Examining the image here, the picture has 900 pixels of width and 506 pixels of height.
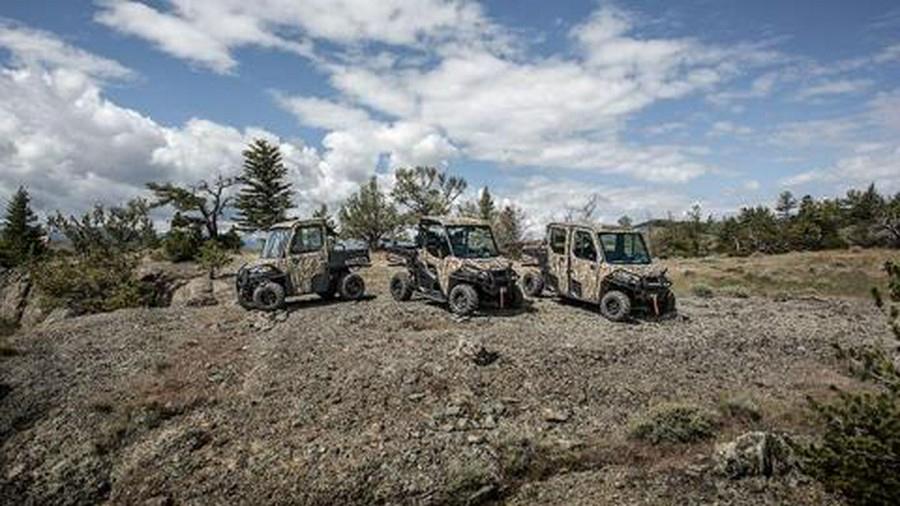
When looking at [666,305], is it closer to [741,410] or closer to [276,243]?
[741,410]

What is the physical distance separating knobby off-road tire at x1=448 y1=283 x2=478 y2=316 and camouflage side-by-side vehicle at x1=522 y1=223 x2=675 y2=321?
3189mm

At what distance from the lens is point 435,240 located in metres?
17.3

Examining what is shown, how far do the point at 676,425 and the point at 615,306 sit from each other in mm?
6635

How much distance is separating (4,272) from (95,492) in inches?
1942

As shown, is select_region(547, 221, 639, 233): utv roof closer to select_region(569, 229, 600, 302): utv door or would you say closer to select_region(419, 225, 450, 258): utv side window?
select_region(569, 229, 600, 302): utv door

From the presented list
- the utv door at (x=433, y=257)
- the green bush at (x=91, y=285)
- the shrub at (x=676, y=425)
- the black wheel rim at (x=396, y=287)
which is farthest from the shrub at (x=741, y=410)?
the green bush at (x=91, y=285)

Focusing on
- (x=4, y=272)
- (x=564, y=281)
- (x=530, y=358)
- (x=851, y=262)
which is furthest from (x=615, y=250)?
(x=4, y=272)

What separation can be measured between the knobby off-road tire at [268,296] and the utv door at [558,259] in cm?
812

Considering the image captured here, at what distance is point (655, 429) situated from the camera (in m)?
9.78

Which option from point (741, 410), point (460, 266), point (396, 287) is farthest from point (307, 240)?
point (741, 410)

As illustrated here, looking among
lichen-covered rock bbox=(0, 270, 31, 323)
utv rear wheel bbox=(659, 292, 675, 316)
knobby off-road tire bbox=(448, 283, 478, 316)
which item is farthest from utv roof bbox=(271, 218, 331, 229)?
lichen-covered rock bbox=(0, 270, 31, 323)

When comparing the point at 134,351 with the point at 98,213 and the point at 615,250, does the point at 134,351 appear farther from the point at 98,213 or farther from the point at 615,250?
the point at 98,213

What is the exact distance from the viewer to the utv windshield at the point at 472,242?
55.4 feet

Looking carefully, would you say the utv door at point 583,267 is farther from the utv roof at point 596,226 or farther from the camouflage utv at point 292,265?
the camouflage utv at point 292,265
